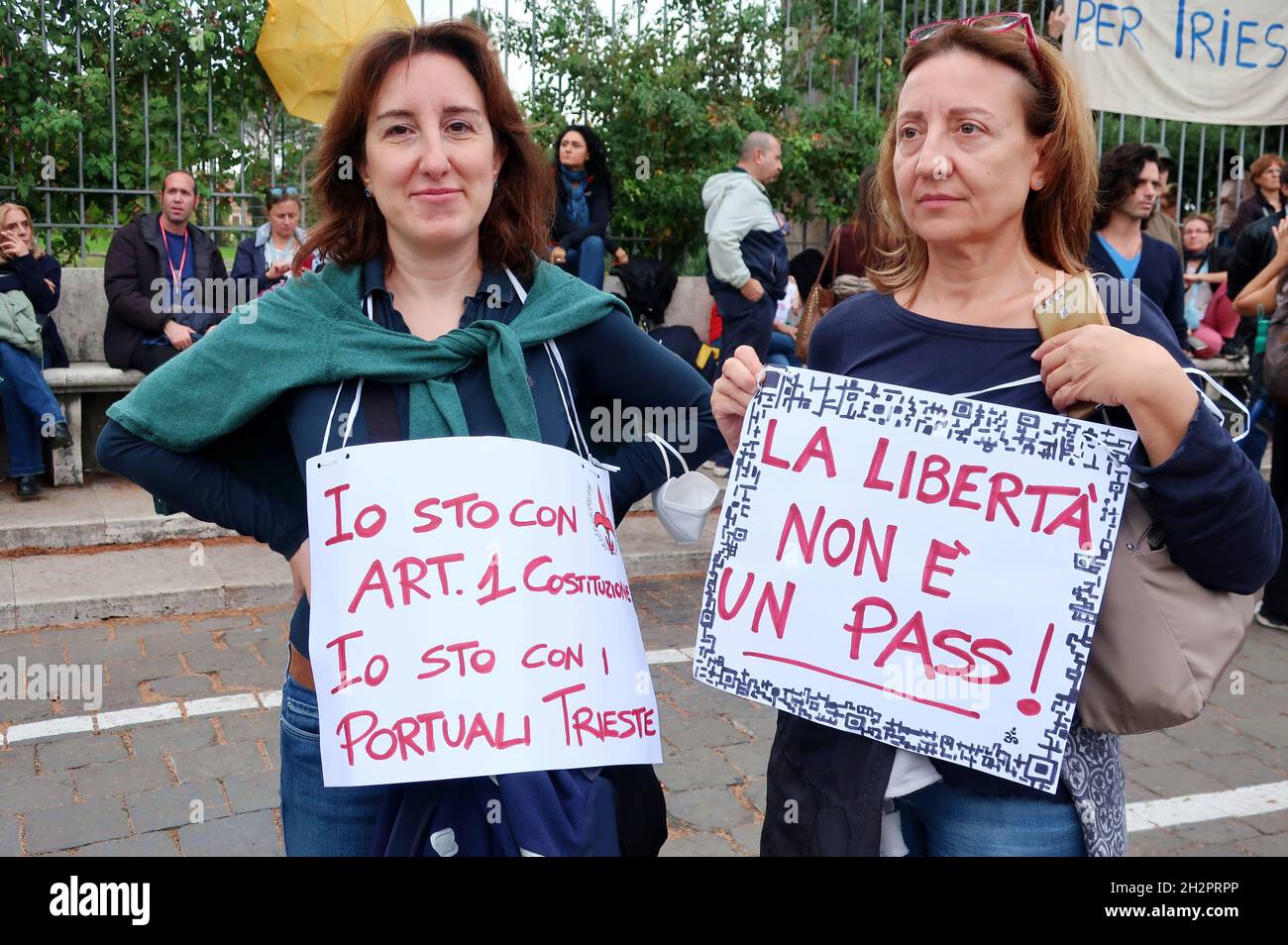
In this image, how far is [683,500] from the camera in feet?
7.51

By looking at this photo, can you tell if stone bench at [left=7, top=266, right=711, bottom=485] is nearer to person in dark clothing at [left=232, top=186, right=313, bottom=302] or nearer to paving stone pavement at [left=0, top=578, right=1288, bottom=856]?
person in dark clothing at [left=232, top=186, right=313, bottom=302]

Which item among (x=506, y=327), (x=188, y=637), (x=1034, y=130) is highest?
(x=1034, y=130)

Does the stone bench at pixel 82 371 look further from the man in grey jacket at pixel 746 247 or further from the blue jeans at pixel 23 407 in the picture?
the man in grey jacket at pixel 746 247

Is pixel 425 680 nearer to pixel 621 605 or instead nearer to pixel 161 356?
pixel 621 605

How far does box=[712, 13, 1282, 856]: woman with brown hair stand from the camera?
5.76 feet

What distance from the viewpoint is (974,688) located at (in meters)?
1.87

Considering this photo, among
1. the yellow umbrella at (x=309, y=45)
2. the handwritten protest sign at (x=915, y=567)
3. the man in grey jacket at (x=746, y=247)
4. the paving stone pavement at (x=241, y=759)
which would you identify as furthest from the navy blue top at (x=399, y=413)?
the yellow umbrella at (x=309, y=45)

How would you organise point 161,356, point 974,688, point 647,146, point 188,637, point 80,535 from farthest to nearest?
point 647,146 < point 161,356 < point 80,535 < point 188,637 < point 974,688

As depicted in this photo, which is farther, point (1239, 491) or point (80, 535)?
point (80, 535)

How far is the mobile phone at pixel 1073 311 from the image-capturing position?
182 cm

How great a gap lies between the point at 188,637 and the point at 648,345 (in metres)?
4.14

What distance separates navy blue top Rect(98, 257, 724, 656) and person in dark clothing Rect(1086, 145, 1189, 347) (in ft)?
14.5

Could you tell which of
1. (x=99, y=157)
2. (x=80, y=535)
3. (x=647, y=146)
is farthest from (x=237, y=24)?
(x=80, y=535)

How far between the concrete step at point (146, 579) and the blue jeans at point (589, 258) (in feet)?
9.67
